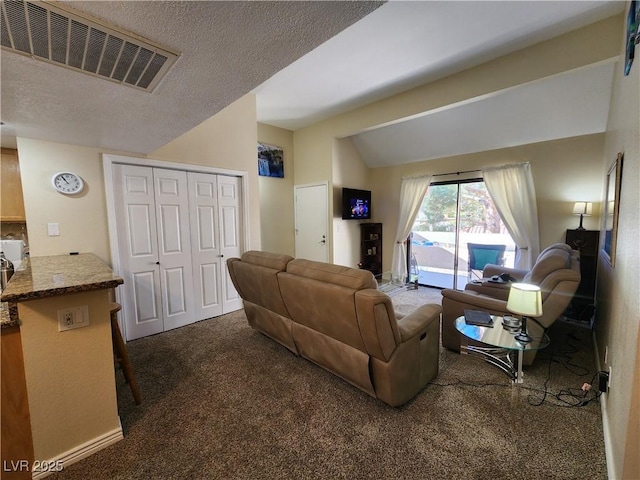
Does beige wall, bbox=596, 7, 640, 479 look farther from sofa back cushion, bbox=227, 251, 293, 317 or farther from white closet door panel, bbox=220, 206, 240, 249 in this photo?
white closet door panel, bbox=220, 206, 240, 249

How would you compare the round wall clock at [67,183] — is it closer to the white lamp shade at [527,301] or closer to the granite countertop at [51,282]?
the granite countertop at [51,282]

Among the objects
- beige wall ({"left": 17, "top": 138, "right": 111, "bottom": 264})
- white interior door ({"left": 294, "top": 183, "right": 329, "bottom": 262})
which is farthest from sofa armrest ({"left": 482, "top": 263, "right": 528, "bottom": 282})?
beige wall ({"left": 17, "top": 138, "right": 111, "bottom": 264})

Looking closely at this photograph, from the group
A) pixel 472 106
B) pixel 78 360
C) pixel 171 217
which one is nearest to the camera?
pixel 78 360

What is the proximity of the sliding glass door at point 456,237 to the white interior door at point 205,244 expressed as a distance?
4.00m

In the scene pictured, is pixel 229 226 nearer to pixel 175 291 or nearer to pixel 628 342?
pixel 175 291

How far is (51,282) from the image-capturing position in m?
1.48

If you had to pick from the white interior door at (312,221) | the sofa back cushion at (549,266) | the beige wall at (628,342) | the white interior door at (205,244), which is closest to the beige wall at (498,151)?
the white interior door at (312,221)

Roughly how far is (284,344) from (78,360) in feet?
5.14

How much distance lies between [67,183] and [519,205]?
5921 mm

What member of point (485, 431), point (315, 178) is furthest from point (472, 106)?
point (485, 431)

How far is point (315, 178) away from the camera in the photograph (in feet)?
17.4

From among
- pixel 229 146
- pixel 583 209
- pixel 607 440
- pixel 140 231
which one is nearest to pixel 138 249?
pixel 140 231

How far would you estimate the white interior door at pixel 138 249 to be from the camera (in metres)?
2.94

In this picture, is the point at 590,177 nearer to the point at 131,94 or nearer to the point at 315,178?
the point at 315,178
